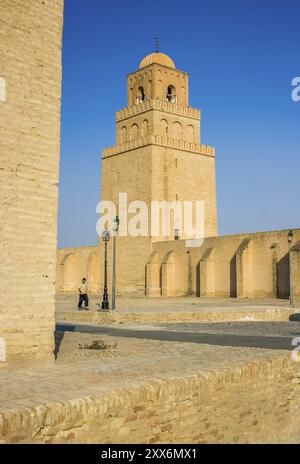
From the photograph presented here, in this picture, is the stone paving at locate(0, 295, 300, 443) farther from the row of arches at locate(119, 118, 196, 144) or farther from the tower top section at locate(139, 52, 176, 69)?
the tower top section at locate(139, 52, 176, 69)

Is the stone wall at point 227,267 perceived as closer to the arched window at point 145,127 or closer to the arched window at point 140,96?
the arched window at point 145,127

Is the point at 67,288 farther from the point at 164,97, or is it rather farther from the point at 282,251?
the point at 282,251

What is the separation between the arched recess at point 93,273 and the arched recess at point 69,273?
323cm

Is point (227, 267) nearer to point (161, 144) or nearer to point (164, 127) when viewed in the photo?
point (161, 144)

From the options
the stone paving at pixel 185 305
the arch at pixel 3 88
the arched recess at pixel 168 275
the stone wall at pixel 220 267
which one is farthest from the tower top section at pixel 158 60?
the arch at pixel 3 88

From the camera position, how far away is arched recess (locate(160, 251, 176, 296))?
3466 cm

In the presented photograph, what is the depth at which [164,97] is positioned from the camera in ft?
132

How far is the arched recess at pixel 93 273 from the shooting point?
41688mm

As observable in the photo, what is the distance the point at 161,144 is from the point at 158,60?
785 centimetres

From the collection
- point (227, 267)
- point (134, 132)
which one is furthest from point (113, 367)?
point (134, 132)

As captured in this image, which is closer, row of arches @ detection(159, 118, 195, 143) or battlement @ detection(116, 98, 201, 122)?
battlement @ detection(116, 98, 201, 122)

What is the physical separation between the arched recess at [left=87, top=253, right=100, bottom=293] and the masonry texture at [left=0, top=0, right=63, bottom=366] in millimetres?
35319

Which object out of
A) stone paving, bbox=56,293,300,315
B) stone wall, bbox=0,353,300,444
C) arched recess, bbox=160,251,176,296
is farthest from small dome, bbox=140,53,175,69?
stone wall, bbox=0,353,300,444
